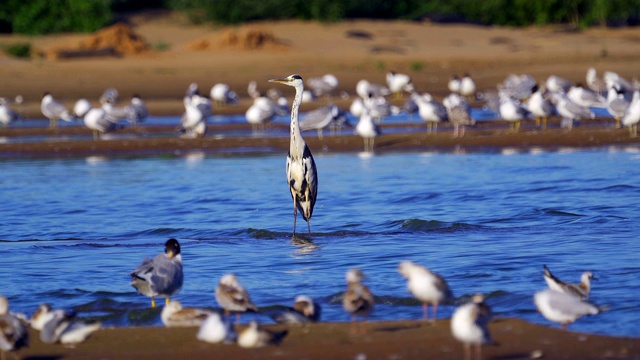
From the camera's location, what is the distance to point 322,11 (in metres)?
44.1

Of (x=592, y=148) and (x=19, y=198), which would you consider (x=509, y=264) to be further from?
(x=592, y=148)

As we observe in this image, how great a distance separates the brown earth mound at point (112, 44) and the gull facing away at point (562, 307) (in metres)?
33.8

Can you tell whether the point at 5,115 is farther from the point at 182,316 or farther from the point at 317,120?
the point at 182,316

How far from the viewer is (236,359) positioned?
728cm

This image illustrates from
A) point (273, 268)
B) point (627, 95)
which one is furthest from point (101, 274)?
point (627, 95)

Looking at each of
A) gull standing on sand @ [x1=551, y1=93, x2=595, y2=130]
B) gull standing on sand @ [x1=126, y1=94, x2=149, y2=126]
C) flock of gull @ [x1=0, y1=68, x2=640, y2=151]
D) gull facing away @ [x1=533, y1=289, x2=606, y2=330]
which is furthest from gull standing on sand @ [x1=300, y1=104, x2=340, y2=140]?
gull facing away @ [x1=533, y1=289, x2=606, y2=330]

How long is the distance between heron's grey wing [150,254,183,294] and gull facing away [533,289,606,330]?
2792 mm

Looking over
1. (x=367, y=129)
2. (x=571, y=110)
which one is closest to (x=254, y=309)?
(x=367, y=129)

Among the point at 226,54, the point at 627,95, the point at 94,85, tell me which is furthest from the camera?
the point at 226,54

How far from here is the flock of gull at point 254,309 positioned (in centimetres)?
717

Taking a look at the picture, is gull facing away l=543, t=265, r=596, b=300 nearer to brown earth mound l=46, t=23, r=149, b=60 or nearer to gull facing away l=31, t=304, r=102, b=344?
gull facing away l=31, t=304, r=102, b=344

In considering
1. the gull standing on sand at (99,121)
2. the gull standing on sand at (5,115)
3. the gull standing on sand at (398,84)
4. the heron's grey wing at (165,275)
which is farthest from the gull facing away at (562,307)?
the gull standing on sand at (398,84)

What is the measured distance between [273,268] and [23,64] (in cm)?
2841

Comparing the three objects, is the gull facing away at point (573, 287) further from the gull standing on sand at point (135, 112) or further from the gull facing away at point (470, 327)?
the gull standing on sand at point (135, 112)
